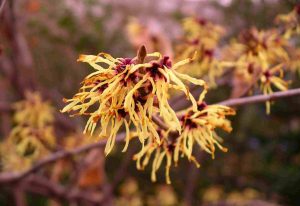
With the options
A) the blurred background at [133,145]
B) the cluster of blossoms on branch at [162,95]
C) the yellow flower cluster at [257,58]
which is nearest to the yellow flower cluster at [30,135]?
the blurred background at [133,145]

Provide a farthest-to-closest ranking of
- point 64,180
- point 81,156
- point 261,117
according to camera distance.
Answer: point 64,180, point 261,117, point 81,156

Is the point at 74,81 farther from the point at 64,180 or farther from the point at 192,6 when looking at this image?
the point at 192,6

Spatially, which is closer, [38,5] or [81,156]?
[81,156]

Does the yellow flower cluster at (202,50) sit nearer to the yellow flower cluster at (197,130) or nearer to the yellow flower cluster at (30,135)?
the yellow flower cluster at (197,130)

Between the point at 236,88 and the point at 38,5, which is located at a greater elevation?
the point at 38,5

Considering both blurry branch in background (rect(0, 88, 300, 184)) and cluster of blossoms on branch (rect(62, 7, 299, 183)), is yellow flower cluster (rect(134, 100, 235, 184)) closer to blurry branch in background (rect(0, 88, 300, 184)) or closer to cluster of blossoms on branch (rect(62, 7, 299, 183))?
cluster of blossoms on branch (rect(62, 7, 299, 183))

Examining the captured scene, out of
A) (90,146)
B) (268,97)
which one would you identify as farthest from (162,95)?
(90,146)

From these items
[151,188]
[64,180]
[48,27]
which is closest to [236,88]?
[48,27]

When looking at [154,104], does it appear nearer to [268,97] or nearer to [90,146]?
[268,97]
